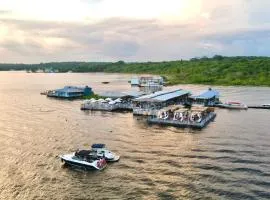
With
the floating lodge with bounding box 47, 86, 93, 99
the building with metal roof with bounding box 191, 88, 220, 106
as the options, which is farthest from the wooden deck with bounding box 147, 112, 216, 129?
the floating lodge with bounding box 47, 86, 93, 99

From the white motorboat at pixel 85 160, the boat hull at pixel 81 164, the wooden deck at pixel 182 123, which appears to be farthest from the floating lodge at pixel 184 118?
the boat hull at pixel 81 164

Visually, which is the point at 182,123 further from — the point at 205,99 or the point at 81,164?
the point at 81,164

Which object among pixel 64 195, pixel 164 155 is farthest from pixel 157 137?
pixel 64 195

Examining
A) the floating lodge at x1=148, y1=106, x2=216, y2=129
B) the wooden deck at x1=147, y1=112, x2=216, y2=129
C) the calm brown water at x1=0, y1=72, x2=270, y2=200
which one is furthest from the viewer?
the floating lodge at x1=148, y1=106, x2=216, y2=129

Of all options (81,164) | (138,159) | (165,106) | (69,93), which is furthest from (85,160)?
(69,93)

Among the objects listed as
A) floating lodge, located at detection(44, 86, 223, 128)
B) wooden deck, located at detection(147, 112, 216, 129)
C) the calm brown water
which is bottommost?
the calm brown water

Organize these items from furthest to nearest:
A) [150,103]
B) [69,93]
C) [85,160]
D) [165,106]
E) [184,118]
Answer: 1. [69,93]
2. [165,106]
3. [150,103]
4. [184,118]
5. [85,160]

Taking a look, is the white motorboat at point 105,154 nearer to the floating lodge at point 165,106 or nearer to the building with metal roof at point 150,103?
the floating lodge at point 165,106

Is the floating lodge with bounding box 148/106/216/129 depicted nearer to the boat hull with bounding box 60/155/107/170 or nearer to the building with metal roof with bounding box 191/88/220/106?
the building with metal roof with bounding box 191/88/220/106
